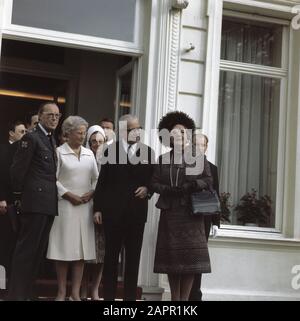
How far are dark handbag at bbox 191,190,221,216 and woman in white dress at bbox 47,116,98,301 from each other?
114 centimetres

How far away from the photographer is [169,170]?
7023 millimetres

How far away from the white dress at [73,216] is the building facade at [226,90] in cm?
113

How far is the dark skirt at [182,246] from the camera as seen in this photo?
686 cm

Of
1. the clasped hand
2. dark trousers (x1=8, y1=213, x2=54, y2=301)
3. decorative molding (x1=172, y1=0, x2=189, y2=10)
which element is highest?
decorative molding (x1=172, y1=0, x2=189, y2=10)

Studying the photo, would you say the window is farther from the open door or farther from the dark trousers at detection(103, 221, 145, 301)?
the dark trousers at detection(103, 221, 145, 301)

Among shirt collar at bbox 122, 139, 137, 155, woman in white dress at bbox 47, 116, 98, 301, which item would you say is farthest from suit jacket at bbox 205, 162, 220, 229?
woman in white dress at bbox 47, 116, 98, 301

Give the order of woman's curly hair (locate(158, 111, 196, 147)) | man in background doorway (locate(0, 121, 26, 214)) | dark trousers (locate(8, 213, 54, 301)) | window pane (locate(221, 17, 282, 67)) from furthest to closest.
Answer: window pane (locate(221, 17, 282, 67)) < woman's curly hair (locate(158, 111, 196, 147)) < man in background doorway (locate(0, 121, 26, 214)) < dark trousers (locate(8, 213, 54, 301))

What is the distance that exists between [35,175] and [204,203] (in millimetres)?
1701

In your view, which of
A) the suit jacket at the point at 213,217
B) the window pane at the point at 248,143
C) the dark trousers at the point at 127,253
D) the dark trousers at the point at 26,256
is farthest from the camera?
the window pane at the point at 248,143

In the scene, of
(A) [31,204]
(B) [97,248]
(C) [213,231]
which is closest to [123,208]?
(B) [97,248]

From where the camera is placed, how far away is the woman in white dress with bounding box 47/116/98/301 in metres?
7.09

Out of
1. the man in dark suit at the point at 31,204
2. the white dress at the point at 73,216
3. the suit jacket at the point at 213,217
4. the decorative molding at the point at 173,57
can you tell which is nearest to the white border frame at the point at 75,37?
the decorative molding at the point at 173,57

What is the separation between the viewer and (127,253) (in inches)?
281

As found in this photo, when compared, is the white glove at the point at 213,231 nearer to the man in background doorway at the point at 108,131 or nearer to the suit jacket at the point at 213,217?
the suit jacket at the point at 213,217
